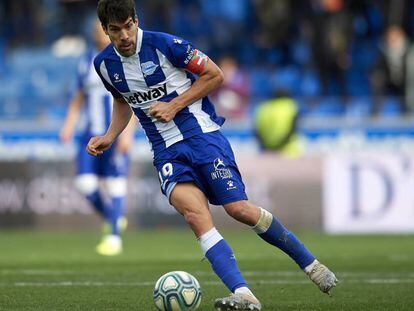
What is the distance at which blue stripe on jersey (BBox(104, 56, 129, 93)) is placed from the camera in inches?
280

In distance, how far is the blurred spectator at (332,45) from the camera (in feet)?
66.0

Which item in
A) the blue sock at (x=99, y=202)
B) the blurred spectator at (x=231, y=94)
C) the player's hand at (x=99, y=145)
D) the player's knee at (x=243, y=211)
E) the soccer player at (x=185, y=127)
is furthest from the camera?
the blurred spectator at (x=231, y=94)

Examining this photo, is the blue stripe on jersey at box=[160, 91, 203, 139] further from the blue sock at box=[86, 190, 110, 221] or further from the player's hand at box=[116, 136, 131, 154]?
the blue sock at box=[86, 190, 110, 221]

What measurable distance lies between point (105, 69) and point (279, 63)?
14026 mm

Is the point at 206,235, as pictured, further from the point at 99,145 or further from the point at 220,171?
the point at 99,145

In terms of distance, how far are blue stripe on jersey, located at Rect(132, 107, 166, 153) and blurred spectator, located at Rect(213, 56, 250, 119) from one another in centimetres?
1210

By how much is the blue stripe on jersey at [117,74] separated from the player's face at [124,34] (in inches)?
7.1

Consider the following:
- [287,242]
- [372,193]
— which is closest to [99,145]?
[287,242]

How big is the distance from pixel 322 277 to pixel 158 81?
5.46 ft

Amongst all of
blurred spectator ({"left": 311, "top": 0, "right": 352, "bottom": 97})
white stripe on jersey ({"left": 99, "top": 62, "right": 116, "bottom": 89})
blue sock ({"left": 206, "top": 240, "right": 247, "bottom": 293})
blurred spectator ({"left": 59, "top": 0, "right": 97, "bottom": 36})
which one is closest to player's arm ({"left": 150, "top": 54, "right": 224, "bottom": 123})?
white stripe on jersey ({"left": 99, "top": 62, "right": 116, "bottom": 89})

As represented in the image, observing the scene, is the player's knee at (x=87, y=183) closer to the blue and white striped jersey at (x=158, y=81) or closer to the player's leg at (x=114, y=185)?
the player's leg at (x=114, y=185)

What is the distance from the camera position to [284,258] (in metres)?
11.7

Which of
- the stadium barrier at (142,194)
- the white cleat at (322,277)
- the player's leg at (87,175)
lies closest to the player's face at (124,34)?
the white cleat at (322,277)

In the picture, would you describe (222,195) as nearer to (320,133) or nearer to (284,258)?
(284,258)
